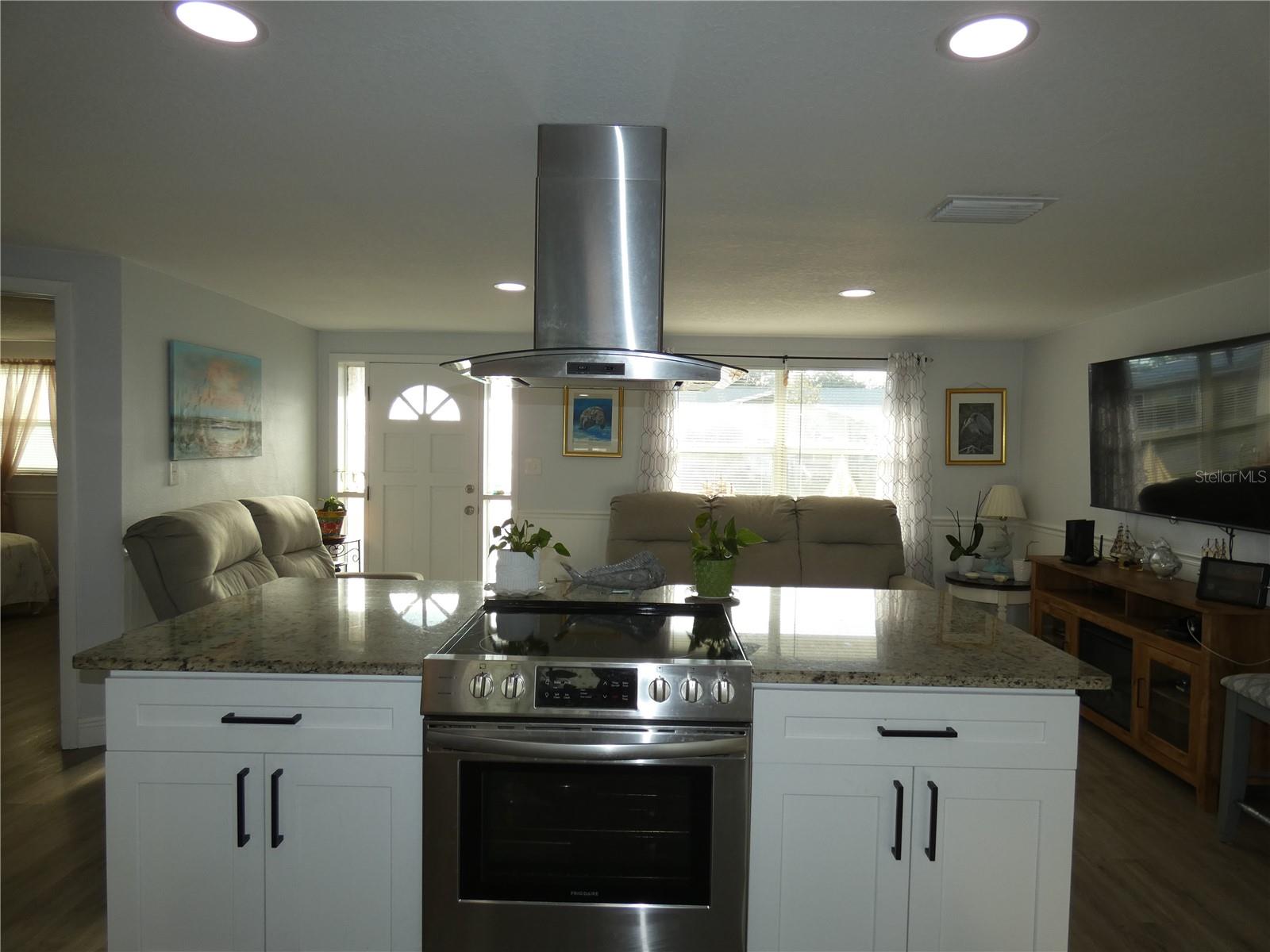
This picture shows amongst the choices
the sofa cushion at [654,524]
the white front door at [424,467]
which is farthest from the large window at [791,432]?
the white front door at [424,467]

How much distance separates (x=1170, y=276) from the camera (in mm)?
3605

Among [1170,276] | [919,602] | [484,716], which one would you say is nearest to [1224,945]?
[919,602]

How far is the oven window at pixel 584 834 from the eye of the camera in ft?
5.74

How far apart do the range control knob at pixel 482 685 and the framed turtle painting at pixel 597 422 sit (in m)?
4.14

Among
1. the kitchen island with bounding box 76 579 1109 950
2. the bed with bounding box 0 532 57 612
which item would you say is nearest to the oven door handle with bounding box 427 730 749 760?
the kitchen island with bounding box 76 579 1109 950

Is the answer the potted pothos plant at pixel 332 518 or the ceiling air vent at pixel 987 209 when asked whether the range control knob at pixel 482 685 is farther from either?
the potted pothos plant at pixel 332 518

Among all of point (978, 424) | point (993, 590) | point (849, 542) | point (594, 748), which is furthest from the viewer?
point (978, 424)

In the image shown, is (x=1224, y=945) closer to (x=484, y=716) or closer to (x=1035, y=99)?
(x=484, y=716)

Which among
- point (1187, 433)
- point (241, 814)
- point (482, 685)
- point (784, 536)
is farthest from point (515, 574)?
point (1187, 433)

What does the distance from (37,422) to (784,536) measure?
20.9 feet

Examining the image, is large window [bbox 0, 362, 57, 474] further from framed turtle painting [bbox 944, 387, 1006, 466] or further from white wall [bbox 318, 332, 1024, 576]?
framed turtle painting [bbox 944, 387, 1006, 466]

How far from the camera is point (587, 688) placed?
1.72 m

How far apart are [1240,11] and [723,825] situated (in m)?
1.85

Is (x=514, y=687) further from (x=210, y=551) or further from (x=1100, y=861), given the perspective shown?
Answer: (x=210, y=551)
